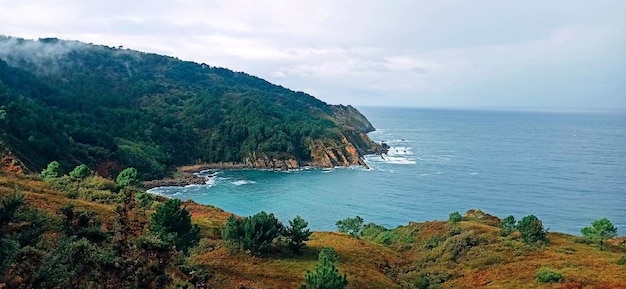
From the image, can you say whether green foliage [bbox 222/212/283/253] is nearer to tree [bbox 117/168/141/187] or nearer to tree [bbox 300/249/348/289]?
tree [bbox 300/249/348/289]

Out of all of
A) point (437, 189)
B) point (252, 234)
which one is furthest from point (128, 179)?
point (437, 189)

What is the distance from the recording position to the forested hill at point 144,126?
96.1 metres

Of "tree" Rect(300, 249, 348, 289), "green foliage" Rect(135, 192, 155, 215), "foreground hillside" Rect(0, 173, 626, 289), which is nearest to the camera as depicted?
"foreground hillside" Rect(0, 173, 626, 289)

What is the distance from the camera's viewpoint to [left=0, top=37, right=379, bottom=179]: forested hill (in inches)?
3782

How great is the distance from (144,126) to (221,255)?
117 meters

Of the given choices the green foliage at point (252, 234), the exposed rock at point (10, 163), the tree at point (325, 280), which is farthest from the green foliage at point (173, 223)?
the exposed rock at point (10, 163)

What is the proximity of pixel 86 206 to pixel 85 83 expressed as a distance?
529ft

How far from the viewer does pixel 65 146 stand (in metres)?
97.8

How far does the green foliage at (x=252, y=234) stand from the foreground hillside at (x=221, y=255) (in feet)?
2.37

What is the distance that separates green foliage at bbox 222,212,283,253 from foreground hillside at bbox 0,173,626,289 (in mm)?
721

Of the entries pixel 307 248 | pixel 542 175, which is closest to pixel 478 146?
pixel 542 175

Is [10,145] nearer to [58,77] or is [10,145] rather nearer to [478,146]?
[58,77]

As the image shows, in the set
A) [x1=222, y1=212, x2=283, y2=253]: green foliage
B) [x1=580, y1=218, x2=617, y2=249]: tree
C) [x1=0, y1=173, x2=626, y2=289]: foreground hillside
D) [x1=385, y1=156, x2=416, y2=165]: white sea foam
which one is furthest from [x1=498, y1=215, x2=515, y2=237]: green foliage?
[x1=385, y1=156, x2=416, y2=165]: white sea foam

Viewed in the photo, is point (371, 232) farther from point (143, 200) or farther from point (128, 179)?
point (128, 179)
